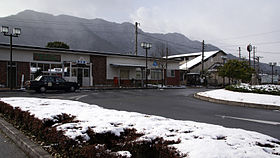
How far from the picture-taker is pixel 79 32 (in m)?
143

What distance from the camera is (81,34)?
458ft

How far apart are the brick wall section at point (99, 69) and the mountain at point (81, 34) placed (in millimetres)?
73001

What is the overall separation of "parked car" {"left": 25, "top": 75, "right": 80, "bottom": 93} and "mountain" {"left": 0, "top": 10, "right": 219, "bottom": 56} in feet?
274

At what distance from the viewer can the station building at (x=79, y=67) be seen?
84.2ft

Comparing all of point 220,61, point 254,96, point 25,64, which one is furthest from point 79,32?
point 254,96

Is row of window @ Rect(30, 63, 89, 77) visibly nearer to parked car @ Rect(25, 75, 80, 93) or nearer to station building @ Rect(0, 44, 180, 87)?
station building @ Rect(0, 44, 180, 87)

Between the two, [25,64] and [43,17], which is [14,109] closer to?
[25,64]

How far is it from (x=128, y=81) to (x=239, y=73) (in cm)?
1526

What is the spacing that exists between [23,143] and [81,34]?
5573 inches

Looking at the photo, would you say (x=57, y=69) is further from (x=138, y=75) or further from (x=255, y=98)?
(x=255, y=98)

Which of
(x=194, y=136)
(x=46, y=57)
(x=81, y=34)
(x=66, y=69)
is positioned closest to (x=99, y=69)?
(x=66, y=69)

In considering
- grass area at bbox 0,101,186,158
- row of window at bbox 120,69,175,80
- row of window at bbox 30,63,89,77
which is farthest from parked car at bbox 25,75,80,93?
grass area at bbox 0,101,186,158

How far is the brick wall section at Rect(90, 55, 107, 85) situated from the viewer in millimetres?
31297

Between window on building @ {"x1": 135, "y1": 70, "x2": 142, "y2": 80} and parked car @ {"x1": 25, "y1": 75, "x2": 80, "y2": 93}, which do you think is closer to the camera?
parked car @ {"x1": 25, "y1": 75, "x2": 80, "y2": 93}
